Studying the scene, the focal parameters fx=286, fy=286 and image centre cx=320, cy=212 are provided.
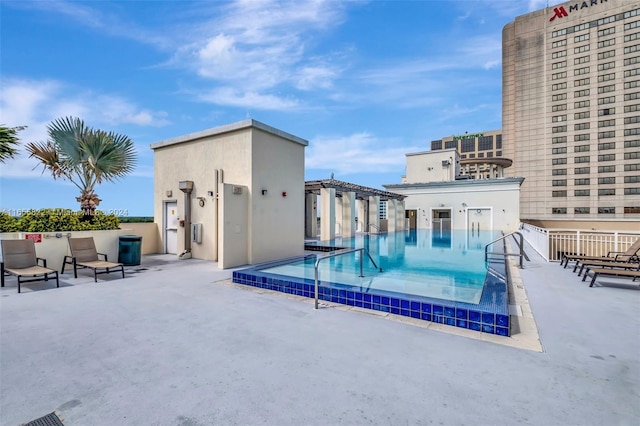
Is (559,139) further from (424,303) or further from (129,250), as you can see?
(129,250)

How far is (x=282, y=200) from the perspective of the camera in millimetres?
9422

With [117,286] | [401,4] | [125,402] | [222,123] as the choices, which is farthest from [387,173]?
[125,402]

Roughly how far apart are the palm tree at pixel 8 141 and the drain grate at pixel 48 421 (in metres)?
8.66

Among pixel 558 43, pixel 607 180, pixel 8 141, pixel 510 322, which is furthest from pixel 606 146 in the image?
pixel 8 141

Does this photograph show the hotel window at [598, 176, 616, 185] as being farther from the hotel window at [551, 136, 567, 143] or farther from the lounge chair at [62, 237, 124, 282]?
the lounge chair at [62, 237, 124, 282]

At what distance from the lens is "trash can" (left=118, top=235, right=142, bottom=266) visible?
8039 millimetres

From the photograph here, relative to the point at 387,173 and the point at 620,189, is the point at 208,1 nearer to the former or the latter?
the point at 387,173

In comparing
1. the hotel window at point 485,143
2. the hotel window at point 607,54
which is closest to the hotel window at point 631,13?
the hotel window at point 607,54

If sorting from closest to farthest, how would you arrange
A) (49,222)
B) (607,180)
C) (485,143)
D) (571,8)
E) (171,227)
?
(49,222) → (171,227) → (607,180) → (571,8) → (485,143)

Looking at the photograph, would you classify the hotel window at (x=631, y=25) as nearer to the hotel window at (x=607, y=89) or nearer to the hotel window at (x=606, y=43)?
the hotel window at (x=606, y=43)

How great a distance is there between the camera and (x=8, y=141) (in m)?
7.32

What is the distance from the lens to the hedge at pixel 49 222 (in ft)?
23.6

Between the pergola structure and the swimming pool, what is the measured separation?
5.59 meters

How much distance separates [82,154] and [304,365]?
32.7 feet
